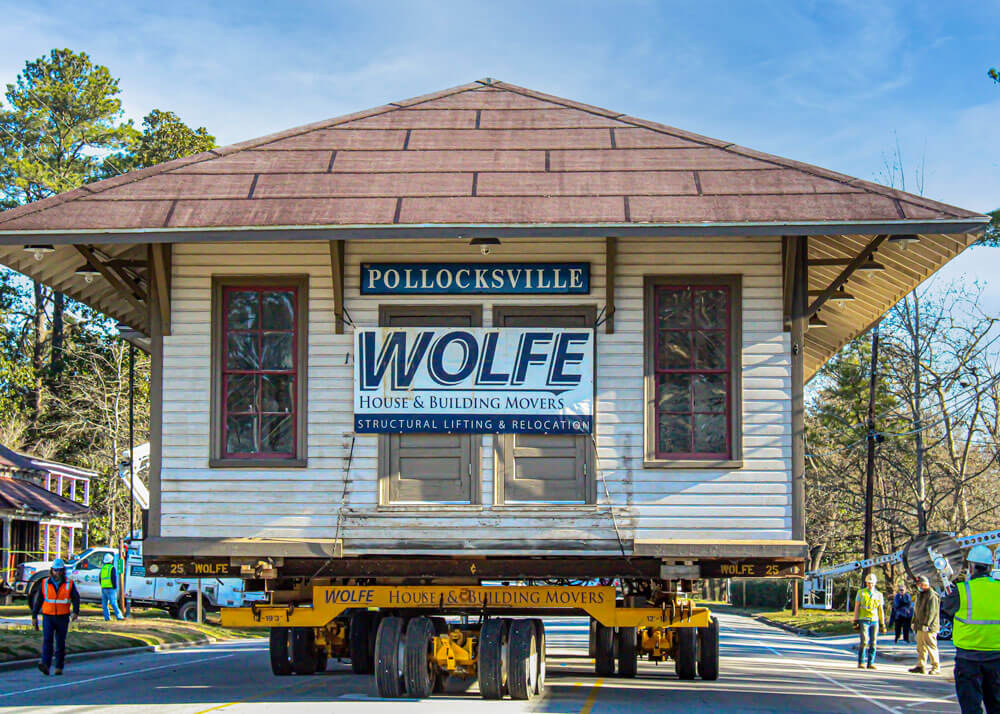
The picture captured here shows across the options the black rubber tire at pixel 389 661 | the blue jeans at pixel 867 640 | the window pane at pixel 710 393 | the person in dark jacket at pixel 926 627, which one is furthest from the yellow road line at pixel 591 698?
the person in dark jacket at pixel 926 627

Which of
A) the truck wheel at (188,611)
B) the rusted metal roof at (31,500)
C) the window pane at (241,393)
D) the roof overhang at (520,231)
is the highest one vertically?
the roof overhang at (520,231)

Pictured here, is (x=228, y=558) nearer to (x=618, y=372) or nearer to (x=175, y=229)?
(x=175, y=229)

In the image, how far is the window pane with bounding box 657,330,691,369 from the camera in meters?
14.7

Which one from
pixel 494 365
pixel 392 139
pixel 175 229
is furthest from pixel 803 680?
pixel 175 229

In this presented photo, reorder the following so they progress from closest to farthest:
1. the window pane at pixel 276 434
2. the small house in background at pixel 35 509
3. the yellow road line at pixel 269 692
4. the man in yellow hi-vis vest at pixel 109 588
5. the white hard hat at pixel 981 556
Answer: the white hard hat at pixel 981 556, the yellow road line at pixel 269 692, the window pane at pixel 276 434, the man in yellow hi-vis vest at pixel 109 588, the small house in background at pixel 35 509

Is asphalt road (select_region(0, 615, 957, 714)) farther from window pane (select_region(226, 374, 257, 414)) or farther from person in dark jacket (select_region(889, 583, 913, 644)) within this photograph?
person in dark jacket (select_region(889, 583, 913, 644))

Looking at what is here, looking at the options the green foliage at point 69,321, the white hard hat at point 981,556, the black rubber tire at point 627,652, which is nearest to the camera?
the white hard hat at point 981,556

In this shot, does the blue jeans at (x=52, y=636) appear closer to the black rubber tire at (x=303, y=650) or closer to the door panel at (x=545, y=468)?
the black rubber tire at (x=303, y=650)

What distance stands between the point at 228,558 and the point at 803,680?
9.95 metres

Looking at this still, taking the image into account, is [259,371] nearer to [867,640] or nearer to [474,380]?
[474,380]

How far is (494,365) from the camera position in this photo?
1458cm

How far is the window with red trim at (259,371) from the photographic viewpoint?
14.7 m

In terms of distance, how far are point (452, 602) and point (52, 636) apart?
25.1 ft

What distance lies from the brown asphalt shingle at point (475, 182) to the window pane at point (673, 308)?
1159mm
